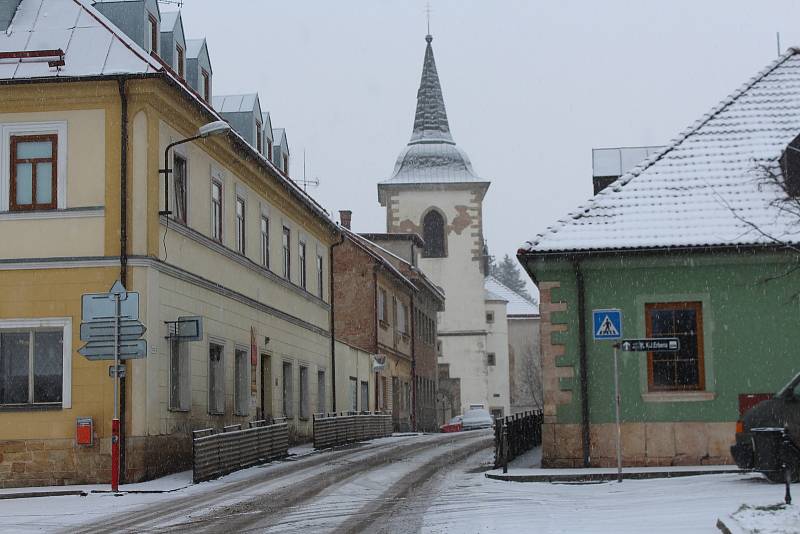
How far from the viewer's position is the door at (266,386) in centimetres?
3157

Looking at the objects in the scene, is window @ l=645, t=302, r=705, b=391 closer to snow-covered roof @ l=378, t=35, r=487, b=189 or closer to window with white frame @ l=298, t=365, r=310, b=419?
window with white frame @ l=298, t=365, r=310, b=419

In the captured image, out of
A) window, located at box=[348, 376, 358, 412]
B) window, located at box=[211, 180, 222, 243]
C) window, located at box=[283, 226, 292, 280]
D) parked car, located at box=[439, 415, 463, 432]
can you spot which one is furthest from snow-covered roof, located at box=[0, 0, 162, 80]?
parked car, located at box=[439, 415, 463, 432]

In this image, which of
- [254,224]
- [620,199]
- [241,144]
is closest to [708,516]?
[620,199]

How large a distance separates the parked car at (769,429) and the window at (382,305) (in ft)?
112

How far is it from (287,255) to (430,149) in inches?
2179

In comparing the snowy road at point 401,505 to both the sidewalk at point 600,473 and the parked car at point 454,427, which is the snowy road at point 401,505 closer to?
the sidewalk at point 600,473

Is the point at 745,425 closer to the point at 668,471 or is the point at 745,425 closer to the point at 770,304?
the point at 668,471

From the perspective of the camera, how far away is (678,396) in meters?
21.3

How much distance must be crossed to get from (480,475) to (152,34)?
11849 mm

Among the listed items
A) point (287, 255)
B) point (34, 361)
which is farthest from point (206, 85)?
point (34, 361)

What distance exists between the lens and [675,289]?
21594mm

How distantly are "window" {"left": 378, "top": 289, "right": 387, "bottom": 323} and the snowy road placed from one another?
28129mm

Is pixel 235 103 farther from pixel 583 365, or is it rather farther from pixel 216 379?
pixel 583 365

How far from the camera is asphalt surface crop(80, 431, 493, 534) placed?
47.1 ft
